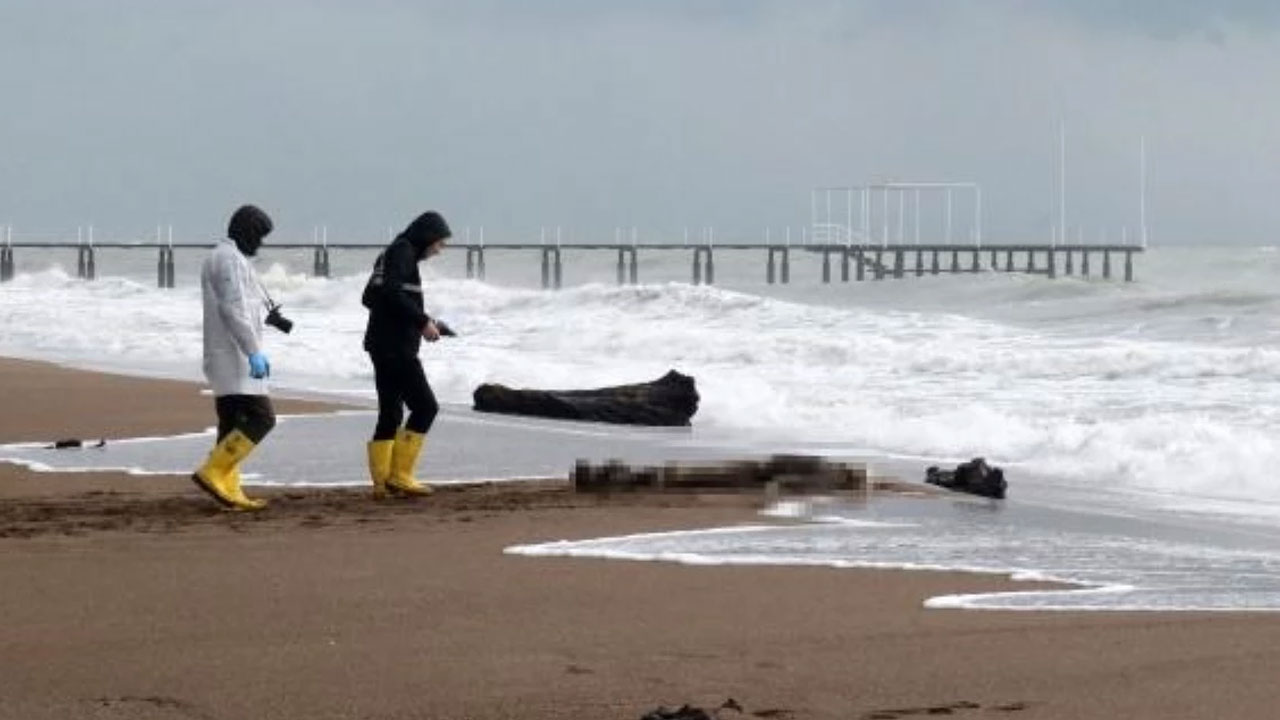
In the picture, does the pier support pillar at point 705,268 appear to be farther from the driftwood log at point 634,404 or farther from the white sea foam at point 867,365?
the driftwood log at point 634,404

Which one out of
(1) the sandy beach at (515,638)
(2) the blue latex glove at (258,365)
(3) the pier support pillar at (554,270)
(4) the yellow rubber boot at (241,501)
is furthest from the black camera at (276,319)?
(3) the pier support pillar at (554,270)

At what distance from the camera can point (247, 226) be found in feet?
28.1

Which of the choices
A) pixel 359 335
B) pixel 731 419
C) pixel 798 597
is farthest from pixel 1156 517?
Answer: pixel 359 335

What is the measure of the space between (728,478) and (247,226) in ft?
7.85

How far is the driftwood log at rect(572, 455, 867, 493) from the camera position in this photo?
9.27m

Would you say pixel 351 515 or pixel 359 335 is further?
pixel 359 335

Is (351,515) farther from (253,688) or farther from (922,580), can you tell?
(253,688)

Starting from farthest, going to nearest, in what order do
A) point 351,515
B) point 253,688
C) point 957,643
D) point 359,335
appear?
1. point 359,335
2. point 351,515
3. point 957,643
4. point 253,688

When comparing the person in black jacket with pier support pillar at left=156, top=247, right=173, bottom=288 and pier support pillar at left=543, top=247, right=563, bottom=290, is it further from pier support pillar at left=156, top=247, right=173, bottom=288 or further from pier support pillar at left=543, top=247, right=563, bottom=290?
pier support pillar at left=543, top=247, right=563, bottom=290

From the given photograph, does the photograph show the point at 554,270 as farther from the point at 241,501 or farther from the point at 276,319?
the point at 241,501

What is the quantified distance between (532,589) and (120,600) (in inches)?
44.7

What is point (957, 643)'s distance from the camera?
5211mm

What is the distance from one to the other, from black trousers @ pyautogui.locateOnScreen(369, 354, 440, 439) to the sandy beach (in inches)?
60.5

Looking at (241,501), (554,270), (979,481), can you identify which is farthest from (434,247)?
(554,270)
